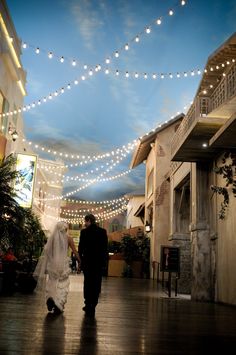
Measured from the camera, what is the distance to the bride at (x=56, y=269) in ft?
22.5

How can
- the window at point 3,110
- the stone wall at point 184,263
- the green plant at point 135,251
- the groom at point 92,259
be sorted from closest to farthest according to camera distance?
1. the groom at point 92,259
2. the stone wall at point 184,263
3. the window at point 3,110
4. the green plant at point 135,251

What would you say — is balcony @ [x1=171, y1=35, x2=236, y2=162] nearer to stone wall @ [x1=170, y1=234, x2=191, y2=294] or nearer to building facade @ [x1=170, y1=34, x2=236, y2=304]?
building facade @ [x1=170, y1=34, x2=236, y2=304]

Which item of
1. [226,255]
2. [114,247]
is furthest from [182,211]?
[114,247]

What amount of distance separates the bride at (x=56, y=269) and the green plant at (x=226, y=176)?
4.56 m

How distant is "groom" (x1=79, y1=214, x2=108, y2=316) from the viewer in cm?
702

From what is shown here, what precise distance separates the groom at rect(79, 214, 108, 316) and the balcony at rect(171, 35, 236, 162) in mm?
3525

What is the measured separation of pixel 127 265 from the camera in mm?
26828

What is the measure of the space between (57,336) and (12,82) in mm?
17374

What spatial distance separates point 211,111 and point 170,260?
4533 mm

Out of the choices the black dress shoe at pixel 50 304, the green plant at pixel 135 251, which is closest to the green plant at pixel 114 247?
the green plant at pixel 135 251

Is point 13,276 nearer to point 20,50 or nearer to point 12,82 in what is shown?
point 12,82

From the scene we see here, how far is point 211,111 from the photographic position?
35.5 ft

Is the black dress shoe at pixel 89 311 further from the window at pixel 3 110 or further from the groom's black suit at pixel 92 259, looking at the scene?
the window at pixel 3 110

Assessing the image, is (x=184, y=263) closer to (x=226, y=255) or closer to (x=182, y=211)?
(x=182, y=211)
